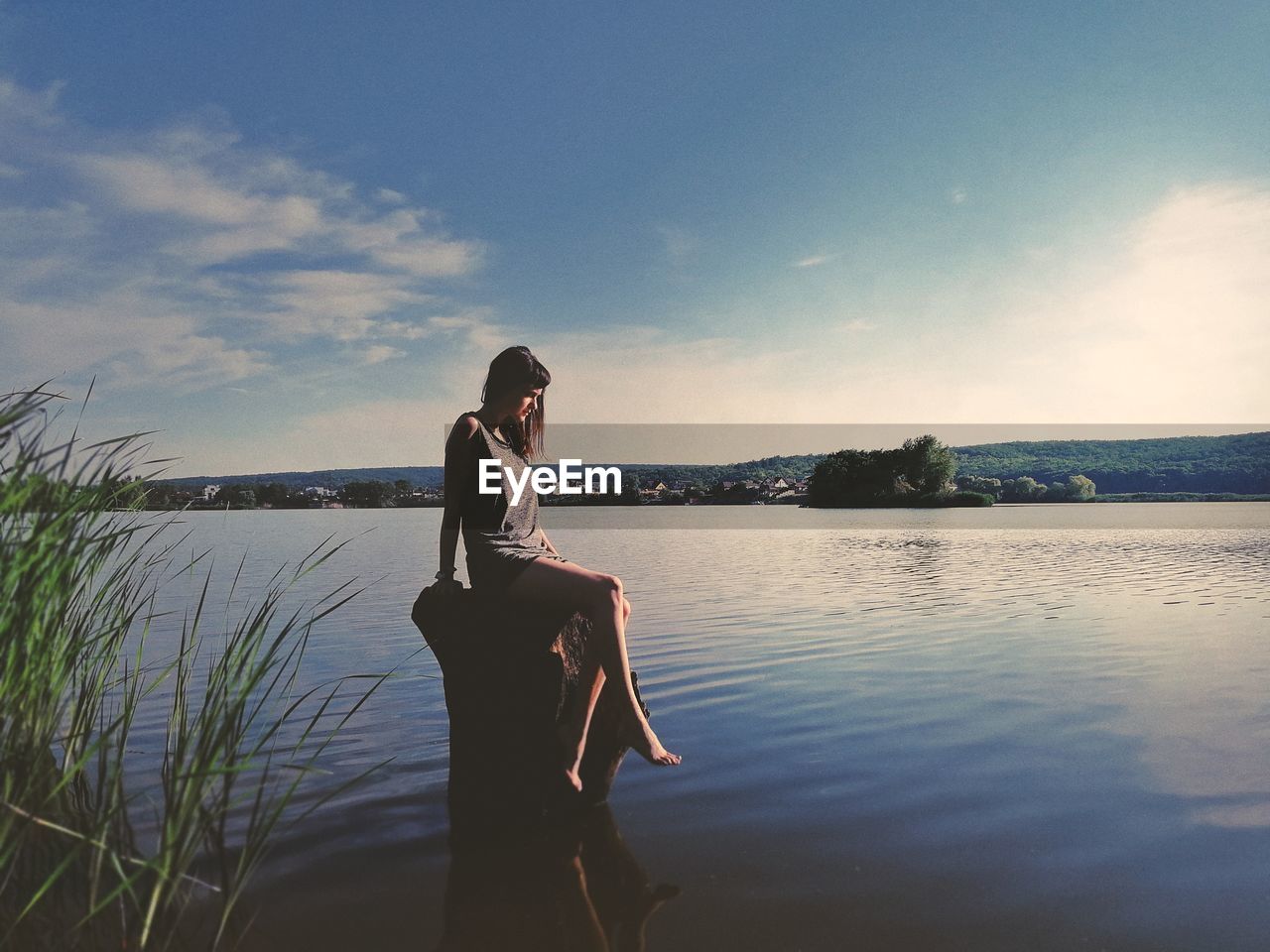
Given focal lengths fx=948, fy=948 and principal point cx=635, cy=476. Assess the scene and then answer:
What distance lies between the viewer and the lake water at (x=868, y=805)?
320 centimetres

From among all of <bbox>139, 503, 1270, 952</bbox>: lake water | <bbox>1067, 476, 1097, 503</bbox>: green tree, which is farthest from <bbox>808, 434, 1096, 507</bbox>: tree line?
<bbox>139, 503, 1270, 952</bbox>: lake water

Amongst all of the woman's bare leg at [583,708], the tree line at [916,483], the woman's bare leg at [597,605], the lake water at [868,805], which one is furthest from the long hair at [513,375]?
the tree line at [916,483]

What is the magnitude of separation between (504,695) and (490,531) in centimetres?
79

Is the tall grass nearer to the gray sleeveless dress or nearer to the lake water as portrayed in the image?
the lake water

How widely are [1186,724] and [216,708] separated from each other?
216 inches

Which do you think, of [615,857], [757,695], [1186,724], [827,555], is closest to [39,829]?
[615,857]

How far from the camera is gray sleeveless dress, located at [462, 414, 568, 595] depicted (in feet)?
14.6

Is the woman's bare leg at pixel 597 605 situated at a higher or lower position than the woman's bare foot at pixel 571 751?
higher

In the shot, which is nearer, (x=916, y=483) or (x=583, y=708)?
(x=583, y=708)

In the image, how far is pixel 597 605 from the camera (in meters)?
4.33

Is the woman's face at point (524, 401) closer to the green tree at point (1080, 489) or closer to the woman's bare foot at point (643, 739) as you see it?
the woman's bare foot at point (643, 739)

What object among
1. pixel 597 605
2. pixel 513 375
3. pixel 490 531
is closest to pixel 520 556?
pixel 490 531

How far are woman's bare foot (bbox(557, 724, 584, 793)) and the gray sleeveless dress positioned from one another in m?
0.72

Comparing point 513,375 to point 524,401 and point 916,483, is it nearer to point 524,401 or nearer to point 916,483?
point 524,401
